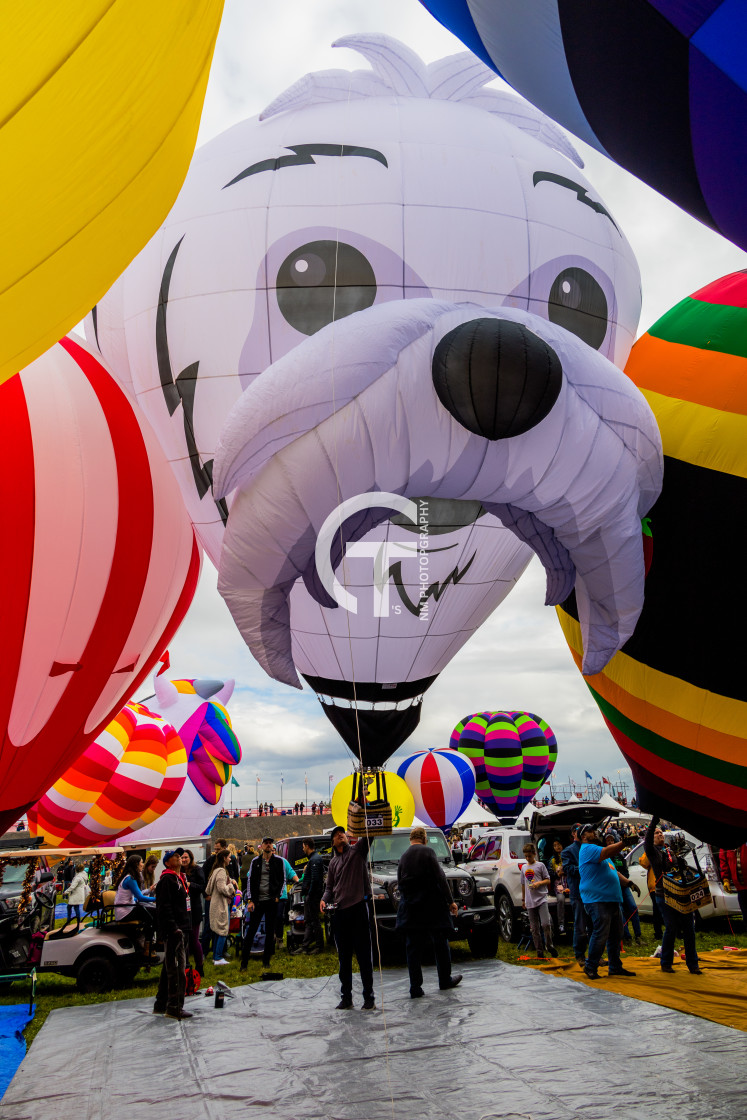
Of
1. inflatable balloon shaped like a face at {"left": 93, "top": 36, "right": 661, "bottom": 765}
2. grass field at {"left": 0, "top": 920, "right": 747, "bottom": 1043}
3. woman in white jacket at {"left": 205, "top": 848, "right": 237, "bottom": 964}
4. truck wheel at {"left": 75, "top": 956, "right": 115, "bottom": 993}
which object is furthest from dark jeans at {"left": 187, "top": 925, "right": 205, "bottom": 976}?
inflatable balloon shaped like a face at {"left": 93, "top": 36, "right": 661, "bottom": 765}

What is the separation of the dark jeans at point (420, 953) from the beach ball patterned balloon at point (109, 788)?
1087 centimetres

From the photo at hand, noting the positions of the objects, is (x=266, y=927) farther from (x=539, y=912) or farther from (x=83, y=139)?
(x=83, y=139)

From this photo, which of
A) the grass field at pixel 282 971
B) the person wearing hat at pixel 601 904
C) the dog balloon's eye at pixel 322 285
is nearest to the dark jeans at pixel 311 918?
the grass field at pixel 282 971

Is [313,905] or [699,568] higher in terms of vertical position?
[699,568]

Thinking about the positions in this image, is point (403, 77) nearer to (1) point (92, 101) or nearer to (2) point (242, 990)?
(1) point (92, 101)

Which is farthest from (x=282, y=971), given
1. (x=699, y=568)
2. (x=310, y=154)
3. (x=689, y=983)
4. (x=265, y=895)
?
(x=310, y=154)

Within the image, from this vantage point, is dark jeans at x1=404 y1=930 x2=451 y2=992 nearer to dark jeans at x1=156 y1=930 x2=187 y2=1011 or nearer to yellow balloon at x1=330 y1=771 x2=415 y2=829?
dark jeans at x1=156 y1=930 x2=187 y2=1011

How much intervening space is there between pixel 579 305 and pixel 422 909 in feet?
15.9

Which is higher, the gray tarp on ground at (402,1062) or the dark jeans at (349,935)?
the dark jeans at (349,935)

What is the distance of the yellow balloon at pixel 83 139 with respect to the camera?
7.39 feet

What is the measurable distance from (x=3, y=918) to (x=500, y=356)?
7286 millimetres

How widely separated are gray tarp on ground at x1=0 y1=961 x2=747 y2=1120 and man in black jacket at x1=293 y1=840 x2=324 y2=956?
3.31 meters

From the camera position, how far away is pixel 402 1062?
197 inches

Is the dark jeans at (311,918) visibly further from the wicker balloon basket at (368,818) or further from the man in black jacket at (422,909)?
the wicker balloon basket at (368,818)
